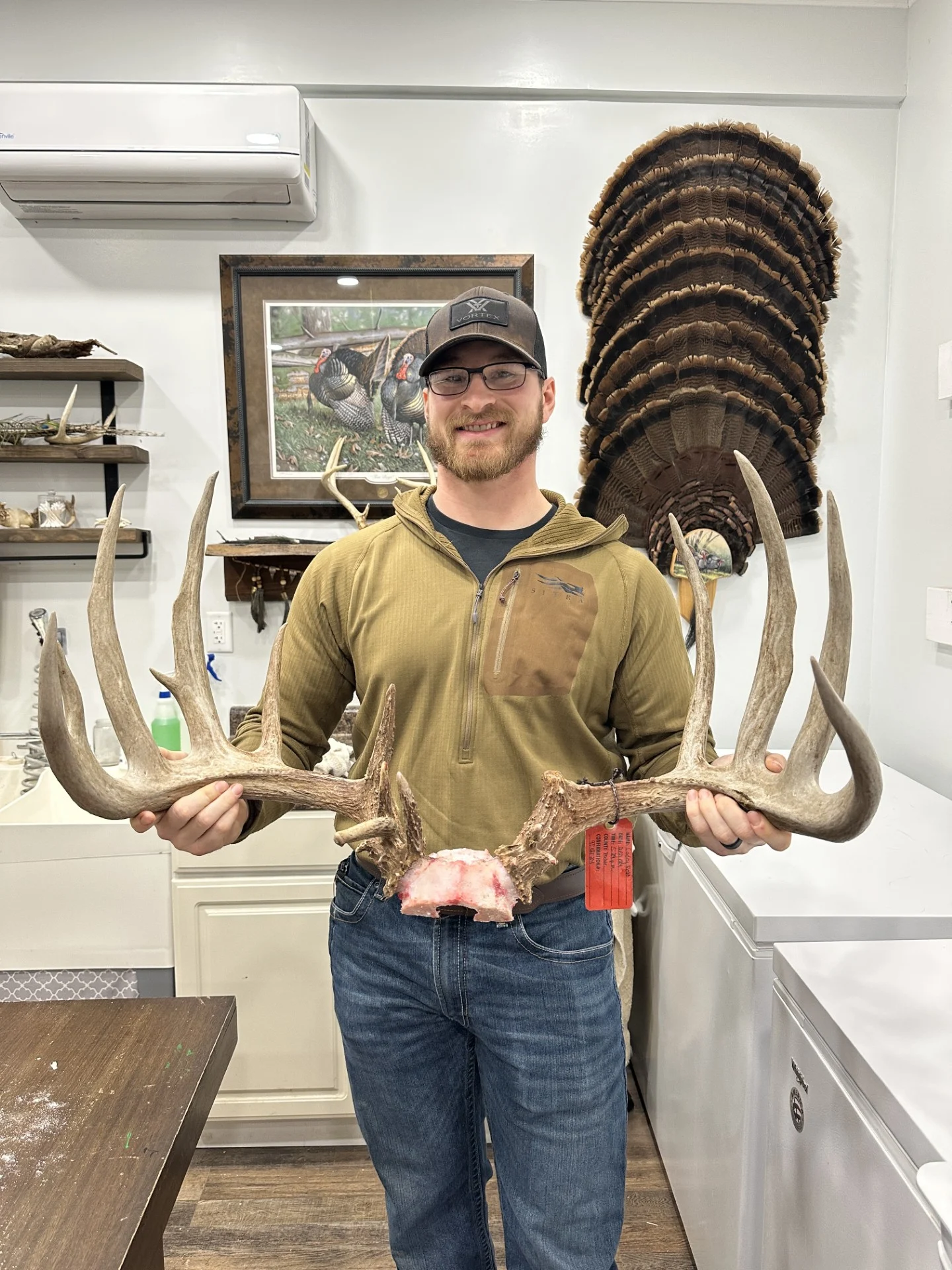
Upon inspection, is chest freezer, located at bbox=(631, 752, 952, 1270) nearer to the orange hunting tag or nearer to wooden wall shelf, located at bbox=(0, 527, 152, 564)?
the orange hunting tag

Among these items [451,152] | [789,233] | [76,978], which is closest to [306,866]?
[76,978]

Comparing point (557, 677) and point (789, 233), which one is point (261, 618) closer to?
point (557, 677)

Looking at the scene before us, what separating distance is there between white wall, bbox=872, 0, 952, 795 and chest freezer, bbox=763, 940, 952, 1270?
1.05 m

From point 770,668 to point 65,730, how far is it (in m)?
0.92

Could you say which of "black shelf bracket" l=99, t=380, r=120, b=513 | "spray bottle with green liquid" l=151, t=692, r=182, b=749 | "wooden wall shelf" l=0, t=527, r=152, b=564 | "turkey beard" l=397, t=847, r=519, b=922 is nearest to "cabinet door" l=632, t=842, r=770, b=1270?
"turkey beard" l=397, t=847, r=519, b=922

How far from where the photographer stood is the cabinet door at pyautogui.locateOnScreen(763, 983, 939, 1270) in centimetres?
92

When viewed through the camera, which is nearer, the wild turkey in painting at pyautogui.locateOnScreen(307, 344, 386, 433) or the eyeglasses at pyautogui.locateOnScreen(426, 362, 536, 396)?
the eyeglasses at pyautogui.locateOnScreen(426, 362, 536, 396)

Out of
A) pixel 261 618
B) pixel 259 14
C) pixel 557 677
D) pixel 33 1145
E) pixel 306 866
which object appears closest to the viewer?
pixel 33 1145

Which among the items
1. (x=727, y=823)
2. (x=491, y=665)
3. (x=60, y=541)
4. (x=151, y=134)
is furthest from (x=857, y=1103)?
(x=151, y=134)

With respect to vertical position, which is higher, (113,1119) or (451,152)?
(451,152)

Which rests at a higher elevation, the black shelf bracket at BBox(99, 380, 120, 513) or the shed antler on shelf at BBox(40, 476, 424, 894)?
the black shelf bracket at BBox(99, 380, 120, 513)

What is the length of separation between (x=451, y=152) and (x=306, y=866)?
6.89 ft

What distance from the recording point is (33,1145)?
3.14 feet

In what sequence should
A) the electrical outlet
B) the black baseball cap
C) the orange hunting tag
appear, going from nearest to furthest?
the orange hunting tag
the black baseball cap
the electrical outlet
